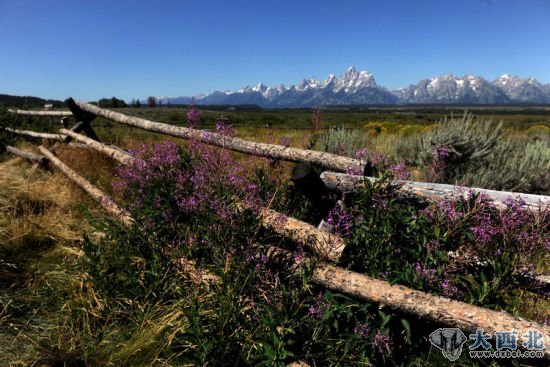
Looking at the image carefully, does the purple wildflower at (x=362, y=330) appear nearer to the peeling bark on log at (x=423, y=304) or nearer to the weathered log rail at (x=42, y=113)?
the peeling bark on log at (x=423, y=304)

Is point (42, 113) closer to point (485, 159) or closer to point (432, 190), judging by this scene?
point (432, 190)

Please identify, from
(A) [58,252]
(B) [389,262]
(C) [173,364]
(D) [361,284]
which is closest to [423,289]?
(B) [389,262]

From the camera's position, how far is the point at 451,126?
7.33 m

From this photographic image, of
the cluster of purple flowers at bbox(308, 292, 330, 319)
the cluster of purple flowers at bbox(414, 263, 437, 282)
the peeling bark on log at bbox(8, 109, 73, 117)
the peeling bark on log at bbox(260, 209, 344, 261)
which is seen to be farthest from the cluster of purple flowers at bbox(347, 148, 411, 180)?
the peeling bark on log at bbox(8, 109, 73, 117)

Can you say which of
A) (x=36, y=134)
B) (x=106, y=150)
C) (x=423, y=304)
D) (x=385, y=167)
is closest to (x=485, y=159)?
(x=385, y=167)

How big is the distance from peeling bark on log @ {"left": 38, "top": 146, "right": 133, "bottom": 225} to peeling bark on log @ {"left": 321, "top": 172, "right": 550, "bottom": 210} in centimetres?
236

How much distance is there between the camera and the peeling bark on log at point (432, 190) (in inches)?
113

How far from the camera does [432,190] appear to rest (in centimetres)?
311

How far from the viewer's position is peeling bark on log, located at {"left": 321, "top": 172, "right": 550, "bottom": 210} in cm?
286

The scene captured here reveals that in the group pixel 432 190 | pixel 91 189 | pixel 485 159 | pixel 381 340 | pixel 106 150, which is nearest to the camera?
pixel 381 340

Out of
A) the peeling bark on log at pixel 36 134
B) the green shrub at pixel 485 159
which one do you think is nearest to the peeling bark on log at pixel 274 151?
the green shrub at pixel 485 159

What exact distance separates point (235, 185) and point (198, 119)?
109cm

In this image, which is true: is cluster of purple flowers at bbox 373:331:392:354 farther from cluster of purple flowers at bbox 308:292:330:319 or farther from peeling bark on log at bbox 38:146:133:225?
peeling bark on log at bbox 38:146:133:225

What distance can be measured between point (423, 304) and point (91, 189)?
544 centimetres
